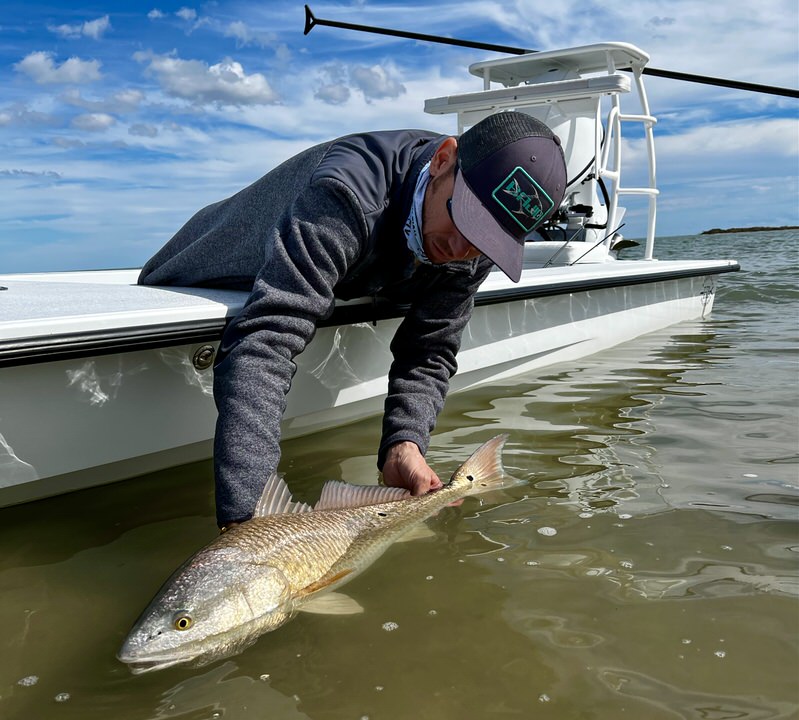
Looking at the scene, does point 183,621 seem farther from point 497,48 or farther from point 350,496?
point 497,48

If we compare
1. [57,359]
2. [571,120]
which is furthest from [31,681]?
[571,120]

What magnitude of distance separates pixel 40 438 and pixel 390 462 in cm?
117

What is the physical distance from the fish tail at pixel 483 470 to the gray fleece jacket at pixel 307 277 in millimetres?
233

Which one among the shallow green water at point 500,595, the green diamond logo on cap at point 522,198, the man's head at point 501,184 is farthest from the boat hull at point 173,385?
the green diamond logo on cap at point 522,198

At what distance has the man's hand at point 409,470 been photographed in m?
2.66

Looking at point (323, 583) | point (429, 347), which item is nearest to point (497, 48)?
point (429, 347)

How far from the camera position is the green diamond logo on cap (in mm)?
2285

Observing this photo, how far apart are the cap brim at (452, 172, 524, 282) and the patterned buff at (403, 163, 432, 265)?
17 centimetres

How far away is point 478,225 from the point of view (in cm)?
228

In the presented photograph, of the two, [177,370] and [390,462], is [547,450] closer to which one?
[390,462]

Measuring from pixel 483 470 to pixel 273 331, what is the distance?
955 mm

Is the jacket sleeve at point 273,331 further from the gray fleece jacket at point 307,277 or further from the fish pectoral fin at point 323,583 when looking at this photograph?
the fish pectoral fin at point 323,583

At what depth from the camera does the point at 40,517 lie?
2807 millimetres

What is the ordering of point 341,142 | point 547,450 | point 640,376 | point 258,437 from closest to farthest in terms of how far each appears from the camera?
point 258,437
point 341,142
point 547,450
point 640,376
